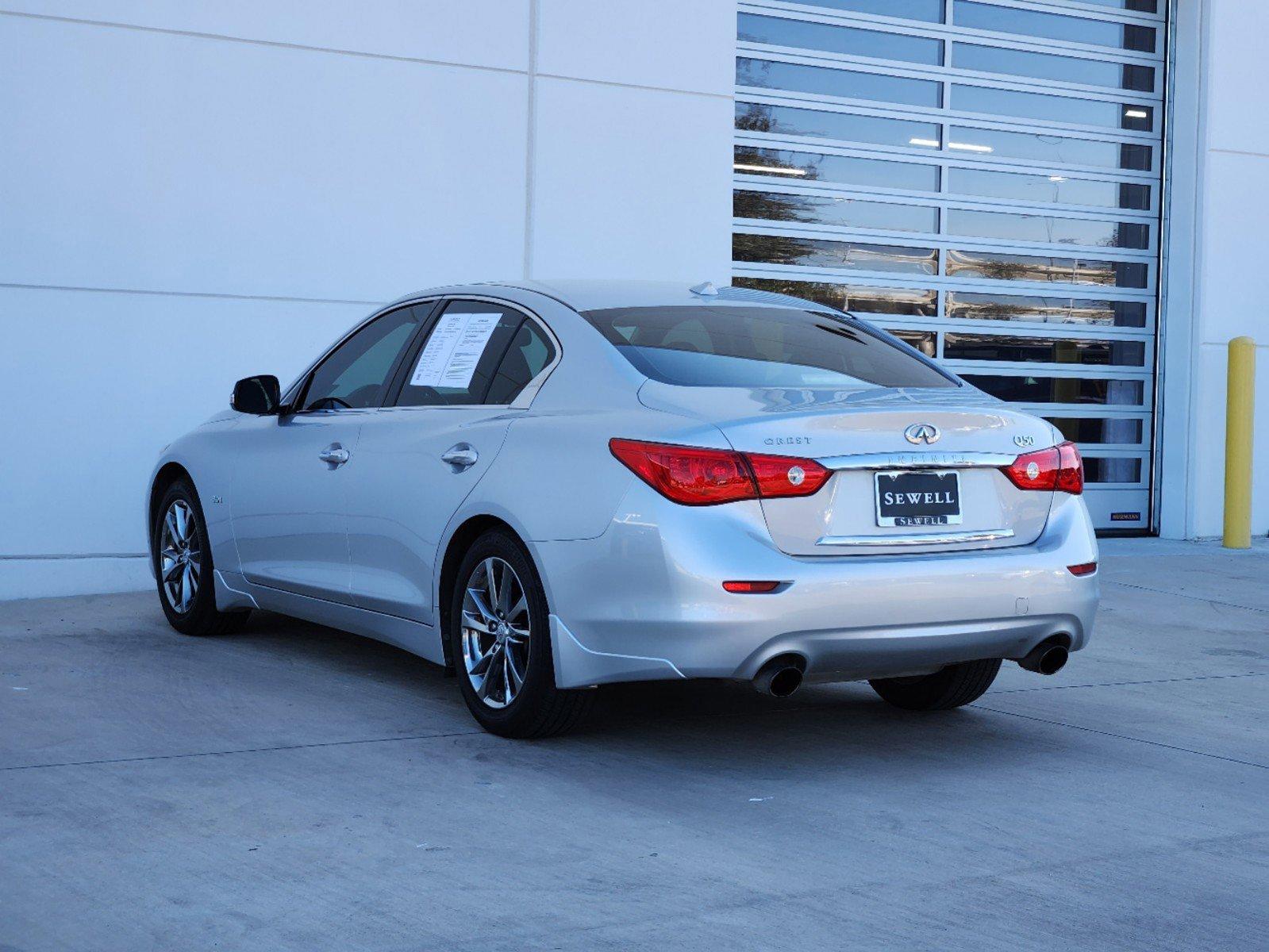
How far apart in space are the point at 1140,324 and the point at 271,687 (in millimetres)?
9286

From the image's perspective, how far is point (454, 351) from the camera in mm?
5984

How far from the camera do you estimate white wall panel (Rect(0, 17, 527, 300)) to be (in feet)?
29.6

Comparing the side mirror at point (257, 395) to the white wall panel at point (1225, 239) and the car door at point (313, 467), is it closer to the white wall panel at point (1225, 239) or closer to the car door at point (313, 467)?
the car door at point (313, 467)

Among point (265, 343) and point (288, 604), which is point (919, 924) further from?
point (265, 343)

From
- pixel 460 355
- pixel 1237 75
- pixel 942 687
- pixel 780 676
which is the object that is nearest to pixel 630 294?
pixel 460 355

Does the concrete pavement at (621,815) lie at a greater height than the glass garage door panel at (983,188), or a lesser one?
lesser

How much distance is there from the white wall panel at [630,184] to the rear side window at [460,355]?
4249 millimetres

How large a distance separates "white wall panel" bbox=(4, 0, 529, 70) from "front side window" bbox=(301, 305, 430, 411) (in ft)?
11.4

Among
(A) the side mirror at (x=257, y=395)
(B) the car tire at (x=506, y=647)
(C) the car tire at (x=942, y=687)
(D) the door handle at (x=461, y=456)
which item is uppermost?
(A) the side mirror at (x=257, y=395)

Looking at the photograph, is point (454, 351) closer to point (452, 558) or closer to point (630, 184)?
point (452, 558)

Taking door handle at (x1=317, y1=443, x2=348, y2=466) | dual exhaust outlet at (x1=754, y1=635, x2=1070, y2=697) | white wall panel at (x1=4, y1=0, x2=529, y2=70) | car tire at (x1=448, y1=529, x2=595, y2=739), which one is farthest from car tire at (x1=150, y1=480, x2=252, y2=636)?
dual exhaust outlet at (x1=754, y1=635, x2=1070, y2=697)

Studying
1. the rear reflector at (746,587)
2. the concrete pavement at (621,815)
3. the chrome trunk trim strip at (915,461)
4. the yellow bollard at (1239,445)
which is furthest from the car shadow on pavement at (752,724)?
the yellow bollard at (1239,445)

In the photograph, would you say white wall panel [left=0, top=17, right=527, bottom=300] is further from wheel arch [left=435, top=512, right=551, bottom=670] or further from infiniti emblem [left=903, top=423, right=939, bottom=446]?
infiniti emblem [left=903, top=423, right=939, bottom=446]

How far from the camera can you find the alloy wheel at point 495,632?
207 inches
